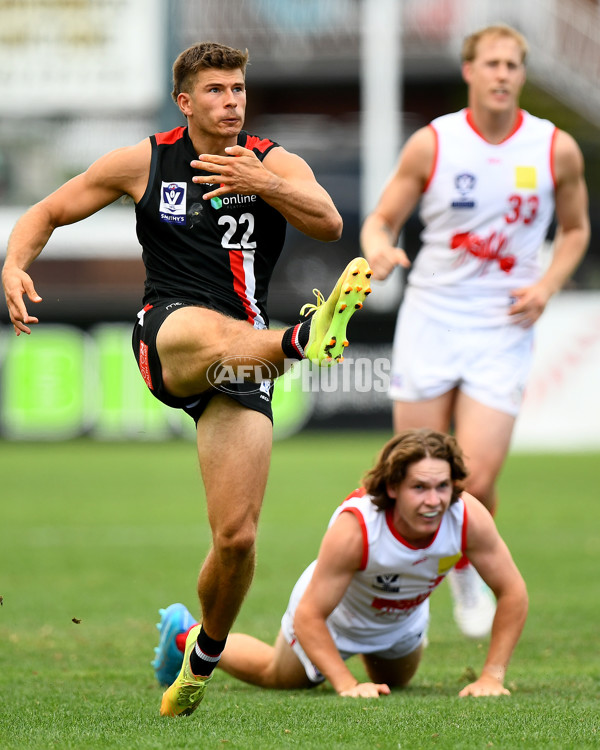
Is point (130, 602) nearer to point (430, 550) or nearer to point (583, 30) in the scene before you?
point (430, 550)

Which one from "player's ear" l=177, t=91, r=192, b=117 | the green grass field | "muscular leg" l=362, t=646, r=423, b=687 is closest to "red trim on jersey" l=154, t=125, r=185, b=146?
"player's ear" l=177, t=91, r=192, b=117

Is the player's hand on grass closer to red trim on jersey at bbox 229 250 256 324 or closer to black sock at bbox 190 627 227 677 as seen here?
black sock at bbox 190 627 227 677

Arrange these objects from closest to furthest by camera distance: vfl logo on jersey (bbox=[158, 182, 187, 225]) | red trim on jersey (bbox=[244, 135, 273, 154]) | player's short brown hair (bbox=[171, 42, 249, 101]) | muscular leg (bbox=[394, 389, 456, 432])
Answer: player's short brown hair (bbox=[171, 42, 249, 101])
vfl logo on jersey (bbox=[158, 182, 187, 225])
red trim on jersey (bbox=[244, 135, 273, 154])
muscular leg (bbox=[394, 389, 456, 432])

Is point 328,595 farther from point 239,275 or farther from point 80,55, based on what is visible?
point 80,55

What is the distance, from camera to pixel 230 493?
4785mm

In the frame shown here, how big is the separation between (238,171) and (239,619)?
3.67 meters

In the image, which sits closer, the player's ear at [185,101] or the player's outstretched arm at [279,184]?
the player's outstretched arm at [279,184]

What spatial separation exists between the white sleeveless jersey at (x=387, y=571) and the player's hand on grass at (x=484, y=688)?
0.48 m

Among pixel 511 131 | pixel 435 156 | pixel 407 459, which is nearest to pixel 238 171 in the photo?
pixel 407 459

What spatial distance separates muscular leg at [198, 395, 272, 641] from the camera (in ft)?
15.7

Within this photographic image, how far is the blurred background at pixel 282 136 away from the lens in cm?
1778

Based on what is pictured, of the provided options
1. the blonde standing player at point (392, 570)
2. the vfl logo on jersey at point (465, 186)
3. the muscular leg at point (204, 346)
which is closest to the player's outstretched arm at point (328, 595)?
the blonde standing player at point (392, 570)

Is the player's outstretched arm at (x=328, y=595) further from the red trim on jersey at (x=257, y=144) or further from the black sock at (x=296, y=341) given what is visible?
the red trim on jersey at (x=257, y=144)

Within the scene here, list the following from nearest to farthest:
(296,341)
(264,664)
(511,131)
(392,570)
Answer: (296,341) < (392,570) < (264,664) < (511,131)
